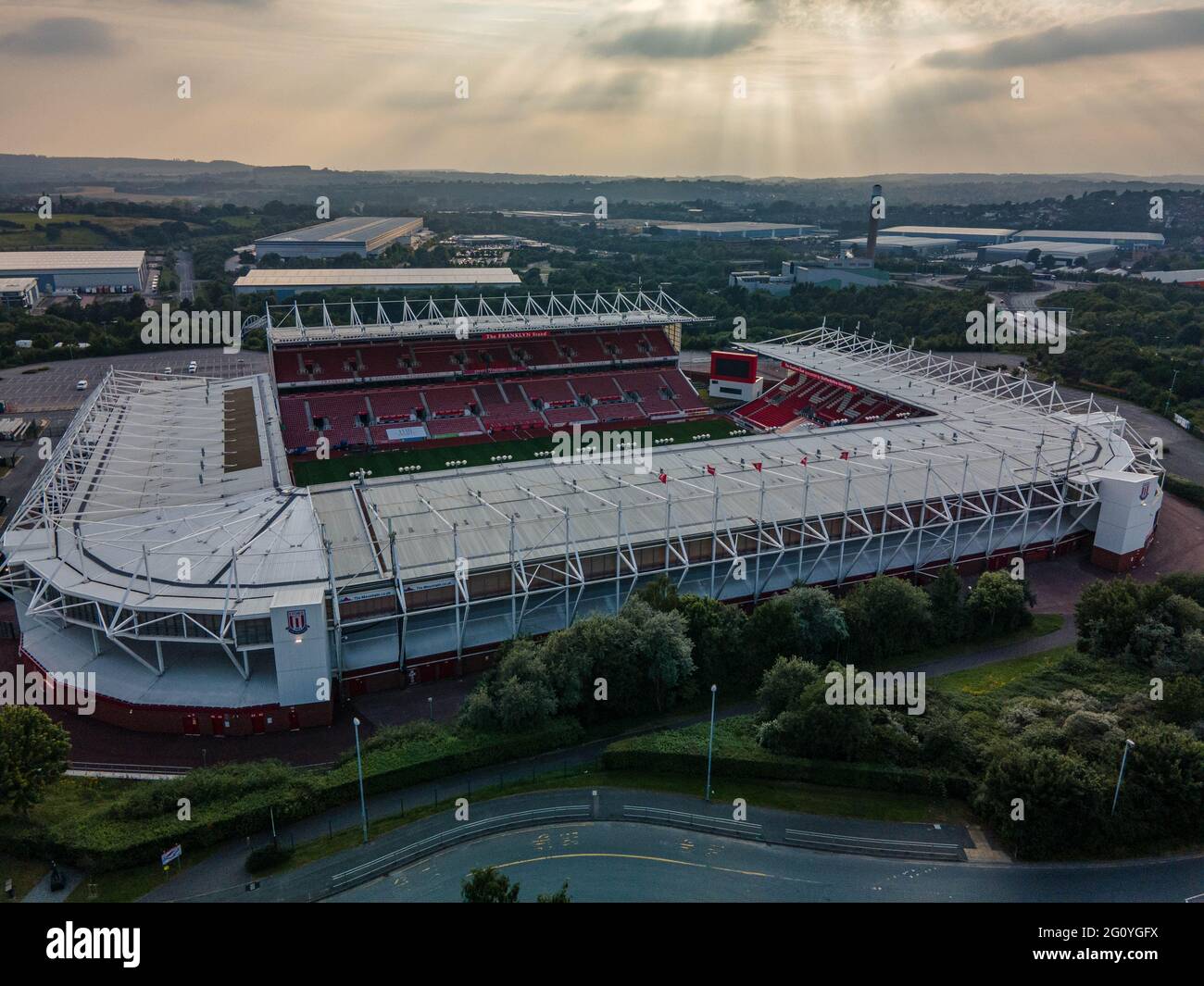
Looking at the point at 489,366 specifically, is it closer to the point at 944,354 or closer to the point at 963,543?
the point at 963,543


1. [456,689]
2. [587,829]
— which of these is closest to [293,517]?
[456,689]

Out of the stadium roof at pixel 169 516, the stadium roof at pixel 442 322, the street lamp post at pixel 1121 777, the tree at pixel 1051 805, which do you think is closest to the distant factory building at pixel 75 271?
the stadium roof at pixel 442 322

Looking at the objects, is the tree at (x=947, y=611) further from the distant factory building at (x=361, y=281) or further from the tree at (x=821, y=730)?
the distant factory building at (x=361, y=281)

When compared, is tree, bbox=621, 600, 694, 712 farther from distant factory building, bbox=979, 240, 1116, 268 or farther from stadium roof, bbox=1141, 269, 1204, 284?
distant factory building, bbox=979, 240, 1116, 268

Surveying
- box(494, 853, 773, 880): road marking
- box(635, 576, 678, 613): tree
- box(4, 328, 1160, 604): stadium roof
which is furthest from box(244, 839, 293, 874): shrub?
box(635, 576, 678, 613): tree
